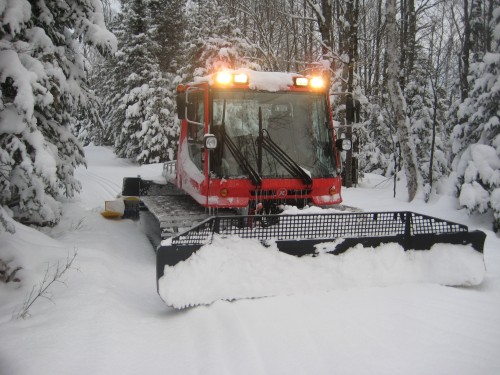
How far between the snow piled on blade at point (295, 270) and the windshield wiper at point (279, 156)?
1285mm

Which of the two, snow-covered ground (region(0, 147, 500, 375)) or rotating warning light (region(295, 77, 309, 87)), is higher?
rotating warning light (region(295, 77, 309, 87))

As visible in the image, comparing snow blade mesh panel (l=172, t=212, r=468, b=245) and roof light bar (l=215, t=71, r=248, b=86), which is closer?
snow blade mesh panel (l=172, t=212, r=468, b=245)

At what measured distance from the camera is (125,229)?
746cm

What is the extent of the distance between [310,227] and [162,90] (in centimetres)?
→ 2303

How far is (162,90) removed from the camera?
26.0 meters

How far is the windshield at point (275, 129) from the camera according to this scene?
5598 mm

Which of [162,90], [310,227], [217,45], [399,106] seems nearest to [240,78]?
[310,227]

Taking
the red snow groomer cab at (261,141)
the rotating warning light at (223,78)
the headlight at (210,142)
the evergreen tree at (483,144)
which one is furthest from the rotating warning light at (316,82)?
the evergreen tree at (483,144)

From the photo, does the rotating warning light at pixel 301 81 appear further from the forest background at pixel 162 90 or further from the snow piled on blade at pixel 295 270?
the snow piled on blade at pixel 295 270

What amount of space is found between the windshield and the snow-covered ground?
176cm

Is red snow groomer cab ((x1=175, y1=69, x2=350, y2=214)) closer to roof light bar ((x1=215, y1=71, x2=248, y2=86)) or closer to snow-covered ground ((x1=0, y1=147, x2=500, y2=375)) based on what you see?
roof light bar ((x1=215, y1=71, x2=248, y2=86))

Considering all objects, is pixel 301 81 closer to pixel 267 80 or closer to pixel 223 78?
pixel 267 80

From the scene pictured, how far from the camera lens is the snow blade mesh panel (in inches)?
173

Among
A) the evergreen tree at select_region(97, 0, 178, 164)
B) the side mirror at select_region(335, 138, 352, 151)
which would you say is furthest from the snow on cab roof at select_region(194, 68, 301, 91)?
the evergreen tree at select_region(97, 0, 178, 164)
